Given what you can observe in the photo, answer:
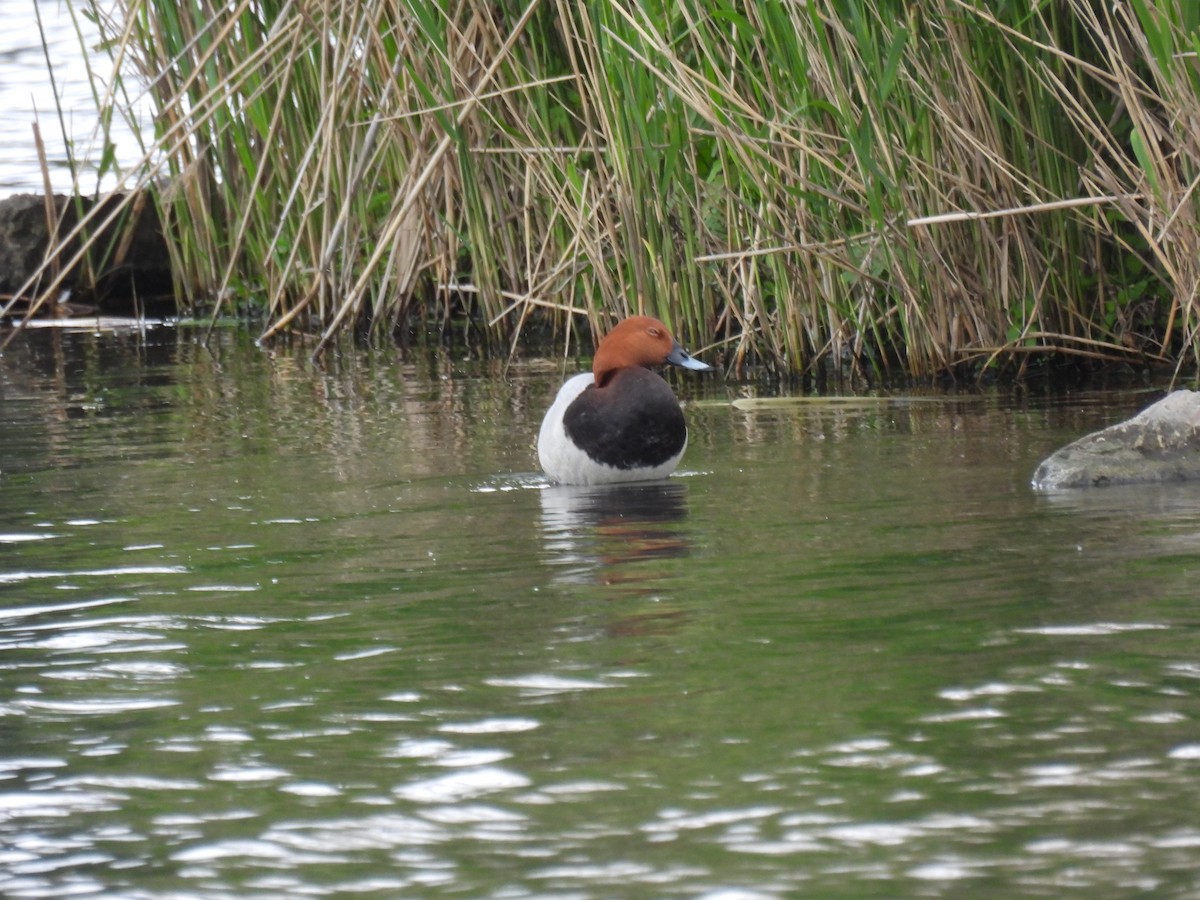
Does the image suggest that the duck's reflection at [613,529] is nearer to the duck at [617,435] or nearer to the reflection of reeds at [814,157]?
the duck at [617,435]

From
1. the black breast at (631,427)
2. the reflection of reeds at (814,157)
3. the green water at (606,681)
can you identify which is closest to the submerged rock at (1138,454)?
the green water at (606,681)

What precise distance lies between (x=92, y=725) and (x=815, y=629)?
4.41ft

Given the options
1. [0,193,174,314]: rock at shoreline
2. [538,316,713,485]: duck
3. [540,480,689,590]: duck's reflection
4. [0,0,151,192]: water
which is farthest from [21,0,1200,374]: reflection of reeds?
[0,0,151,192]: water

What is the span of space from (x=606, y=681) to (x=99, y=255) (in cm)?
1087

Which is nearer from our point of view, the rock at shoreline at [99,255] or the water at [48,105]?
the rock at shoreline at [99,255]

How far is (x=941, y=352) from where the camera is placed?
26.1 feet

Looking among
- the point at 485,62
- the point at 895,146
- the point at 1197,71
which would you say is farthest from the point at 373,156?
the point at 1197,71

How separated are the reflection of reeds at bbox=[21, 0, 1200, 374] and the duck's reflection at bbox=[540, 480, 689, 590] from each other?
5.21 ft

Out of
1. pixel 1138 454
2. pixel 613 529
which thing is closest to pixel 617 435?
pixel 613 529

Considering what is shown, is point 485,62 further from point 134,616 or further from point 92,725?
point 92,725

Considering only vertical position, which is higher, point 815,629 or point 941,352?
point 941,352

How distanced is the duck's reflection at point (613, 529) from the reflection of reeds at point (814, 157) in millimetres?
1589

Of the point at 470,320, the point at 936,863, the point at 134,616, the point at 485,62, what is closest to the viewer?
the point at 936,863

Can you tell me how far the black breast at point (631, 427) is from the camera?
6328 millimetres
